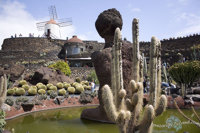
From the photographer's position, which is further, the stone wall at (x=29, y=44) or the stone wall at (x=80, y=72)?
the stone wall at (x=29, y=44)

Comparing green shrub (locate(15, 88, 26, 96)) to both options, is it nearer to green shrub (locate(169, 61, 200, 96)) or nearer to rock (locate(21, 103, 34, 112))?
rock (locate(21, 103, 34, 112))

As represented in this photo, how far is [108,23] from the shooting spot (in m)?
8.09

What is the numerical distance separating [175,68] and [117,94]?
1367 cm

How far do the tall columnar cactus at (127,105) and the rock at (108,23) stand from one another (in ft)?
12.5

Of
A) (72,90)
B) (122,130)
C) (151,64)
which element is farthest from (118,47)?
(72,90)

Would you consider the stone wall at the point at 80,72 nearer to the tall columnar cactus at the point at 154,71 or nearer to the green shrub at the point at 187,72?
the green shrub at the point at 187,72

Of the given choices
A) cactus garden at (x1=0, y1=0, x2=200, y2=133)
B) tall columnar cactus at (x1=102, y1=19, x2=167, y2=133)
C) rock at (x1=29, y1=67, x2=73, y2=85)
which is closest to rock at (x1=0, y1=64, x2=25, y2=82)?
cactus garden at (x1=0, y1=0, x2=200, y2=133)

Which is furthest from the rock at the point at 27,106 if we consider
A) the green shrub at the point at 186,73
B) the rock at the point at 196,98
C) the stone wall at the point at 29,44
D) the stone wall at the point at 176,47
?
the stone wall at the point at 29,44

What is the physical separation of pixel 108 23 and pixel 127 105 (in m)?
4.89

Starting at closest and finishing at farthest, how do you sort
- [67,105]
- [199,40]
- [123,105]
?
[123,105] → [67,105] → [199,40]

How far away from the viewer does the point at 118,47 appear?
4.32 meters

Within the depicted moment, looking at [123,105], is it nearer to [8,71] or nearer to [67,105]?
[67,105]

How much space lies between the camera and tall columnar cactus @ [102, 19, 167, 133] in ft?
11.7

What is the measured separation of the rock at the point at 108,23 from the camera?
26.5 feet
